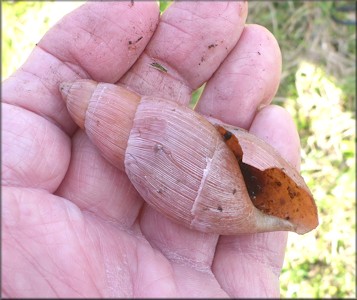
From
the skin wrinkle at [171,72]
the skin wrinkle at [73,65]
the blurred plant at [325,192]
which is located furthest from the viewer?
the blurred plant at [325,192]

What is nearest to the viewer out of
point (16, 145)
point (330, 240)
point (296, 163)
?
point (16, 145)

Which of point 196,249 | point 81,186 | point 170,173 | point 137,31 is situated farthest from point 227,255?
point 137,31

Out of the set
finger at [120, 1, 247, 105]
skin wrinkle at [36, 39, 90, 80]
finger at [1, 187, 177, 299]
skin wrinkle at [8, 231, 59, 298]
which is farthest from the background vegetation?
skin wrinkle at [8, 231, 59, 298]

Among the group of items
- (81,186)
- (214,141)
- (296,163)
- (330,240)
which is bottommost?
(330,240)

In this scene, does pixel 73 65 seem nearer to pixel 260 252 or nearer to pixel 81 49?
pixel 81 49

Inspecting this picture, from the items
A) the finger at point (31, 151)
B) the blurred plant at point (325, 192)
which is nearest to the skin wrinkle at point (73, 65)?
the finger at point (31, 151)

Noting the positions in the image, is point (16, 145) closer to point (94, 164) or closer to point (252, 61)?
point (94, 164)

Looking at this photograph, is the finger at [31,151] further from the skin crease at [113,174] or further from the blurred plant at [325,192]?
the blurred plant at [325,192]
